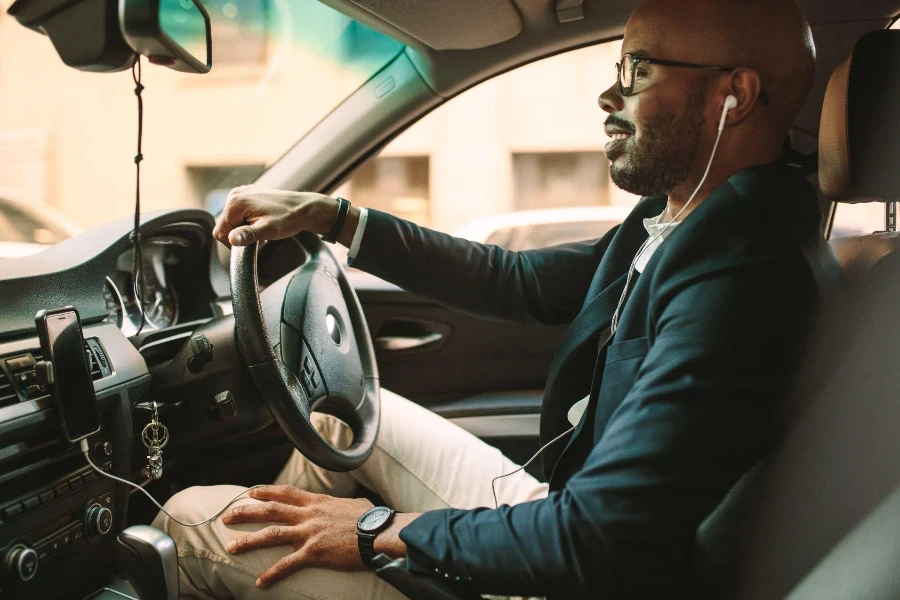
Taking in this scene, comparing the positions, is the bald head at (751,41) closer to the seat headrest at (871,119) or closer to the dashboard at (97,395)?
the seat headrest at (871,119)

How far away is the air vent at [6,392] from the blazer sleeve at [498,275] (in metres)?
0.72

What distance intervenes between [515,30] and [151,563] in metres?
1.43

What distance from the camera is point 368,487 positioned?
67.7 inches

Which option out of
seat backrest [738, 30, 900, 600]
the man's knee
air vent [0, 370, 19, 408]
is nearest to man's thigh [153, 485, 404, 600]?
the man's knee

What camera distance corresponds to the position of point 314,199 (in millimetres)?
1612

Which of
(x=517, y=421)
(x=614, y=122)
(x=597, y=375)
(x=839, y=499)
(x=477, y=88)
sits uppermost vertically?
(x=477, y=88)

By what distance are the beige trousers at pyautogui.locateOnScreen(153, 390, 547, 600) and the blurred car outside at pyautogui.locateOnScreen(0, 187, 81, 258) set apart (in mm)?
790

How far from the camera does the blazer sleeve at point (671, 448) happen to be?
979 millimetres

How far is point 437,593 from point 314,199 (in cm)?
83

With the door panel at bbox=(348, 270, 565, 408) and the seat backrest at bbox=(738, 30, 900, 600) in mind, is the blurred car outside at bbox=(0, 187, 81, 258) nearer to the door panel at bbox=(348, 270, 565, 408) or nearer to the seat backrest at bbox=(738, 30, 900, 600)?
the door panel at bbox=(348, 270, 565, 408)

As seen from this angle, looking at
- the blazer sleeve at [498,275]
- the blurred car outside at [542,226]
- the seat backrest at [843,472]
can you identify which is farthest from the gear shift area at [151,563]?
the blurred car outside at [542,226]

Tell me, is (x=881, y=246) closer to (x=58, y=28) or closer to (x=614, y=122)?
(x=614, y=122)

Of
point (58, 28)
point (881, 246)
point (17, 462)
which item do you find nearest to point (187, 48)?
point (58, 28)

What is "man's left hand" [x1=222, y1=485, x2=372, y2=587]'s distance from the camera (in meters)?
1.25
